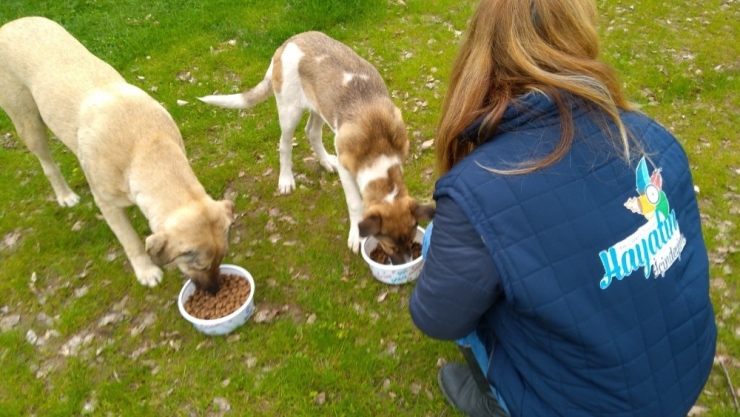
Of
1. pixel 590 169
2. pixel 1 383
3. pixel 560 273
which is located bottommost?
pixel 1 383

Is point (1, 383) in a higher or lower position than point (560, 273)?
lower

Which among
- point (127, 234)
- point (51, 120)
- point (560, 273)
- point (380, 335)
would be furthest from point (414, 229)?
point (51, 120)

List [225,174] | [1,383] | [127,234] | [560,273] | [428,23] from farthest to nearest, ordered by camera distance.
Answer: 1. [428,23]
2. [225,174]
3. [127,234]
4. [1,383]
5. [560,273]

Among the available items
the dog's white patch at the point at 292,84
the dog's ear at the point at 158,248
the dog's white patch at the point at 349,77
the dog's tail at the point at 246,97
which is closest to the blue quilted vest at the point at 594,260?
the dog's ear at the point at 158,248

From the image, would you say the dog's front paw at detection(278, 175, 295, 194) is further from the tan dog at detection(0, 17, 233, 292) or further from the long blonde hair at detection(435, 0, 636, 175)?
the long blonde hair at detection(435, 0, 636, 175)

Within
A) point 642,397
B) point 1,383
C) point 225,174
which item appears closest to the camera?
point 642,397

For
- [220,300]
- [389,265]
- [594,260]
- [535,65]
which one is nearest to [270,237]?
[220,300]

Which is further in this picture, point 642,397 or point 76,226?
point 76,226

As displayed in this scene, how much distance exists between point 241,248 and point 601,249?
4133 millimetres

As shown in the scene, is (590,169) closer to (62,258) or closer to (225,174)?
(225,174)

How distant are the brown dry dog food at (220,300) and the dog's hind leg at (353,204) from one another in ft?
3.95

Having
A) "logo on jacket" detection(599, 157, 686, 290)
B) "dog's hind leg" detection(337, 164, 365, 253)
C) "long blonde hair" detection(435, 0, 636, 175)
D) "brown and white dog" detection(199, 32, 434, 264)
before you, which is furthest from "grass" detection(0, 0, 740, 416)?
"long blonde hair" detection(435, 0, 636, 175)

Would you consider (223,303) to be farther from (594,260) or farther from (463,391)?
(594,260)

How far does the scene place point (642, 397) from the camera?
2.29m
